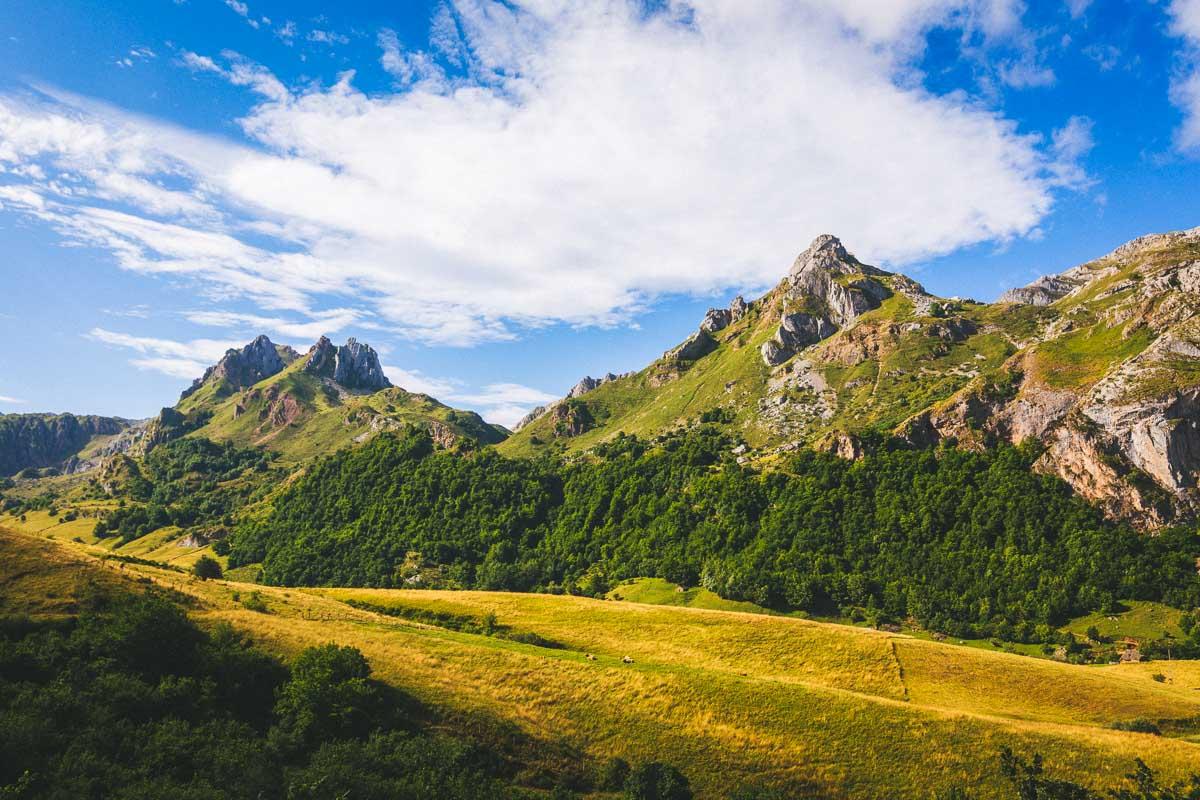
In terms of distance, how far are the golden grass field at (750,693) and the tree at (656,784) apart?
219cm

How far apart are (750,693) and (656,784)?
16360 mm

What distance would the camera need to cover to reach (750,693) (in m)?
56.8

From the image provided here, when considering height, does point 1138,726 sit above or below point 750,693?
below

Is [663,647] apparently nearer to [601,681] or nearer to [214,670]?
[601,681]

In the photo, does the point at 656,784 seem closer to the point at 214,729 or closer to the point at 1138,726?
the point at 214,729

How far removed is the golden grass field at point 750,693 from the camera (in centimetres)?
4772

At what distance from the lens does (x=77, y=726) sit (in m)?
36.4

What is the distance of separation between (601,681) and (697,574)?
454 feet

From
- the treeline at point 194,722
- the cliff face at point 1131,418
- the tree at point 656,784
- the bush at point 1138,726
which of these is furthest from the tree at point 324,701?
the cliff face at point 1131,418

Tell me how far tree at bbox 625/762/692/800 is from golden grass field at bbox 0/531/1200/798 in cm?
219

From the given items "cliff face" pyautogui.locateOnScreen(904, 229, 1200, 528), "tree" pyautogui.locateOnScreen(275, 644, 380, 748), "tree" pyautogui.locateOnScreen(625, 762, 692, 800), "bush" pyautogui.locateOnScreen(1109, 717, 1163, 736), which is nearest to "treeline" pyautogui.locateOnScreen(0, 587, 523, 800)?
"tree" pyautogui.locateOnScreen(275, 644, 380, 748)

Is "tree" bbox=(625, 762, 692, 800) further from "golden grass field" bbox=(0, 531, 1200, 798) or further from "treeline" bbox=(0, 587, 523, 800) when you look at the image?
"treeline" bbox=(0, 587, 523, 800)

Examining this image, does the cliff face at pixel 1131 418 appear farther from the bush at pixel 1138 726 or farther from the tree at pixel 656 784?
the tree at pixel 656 784

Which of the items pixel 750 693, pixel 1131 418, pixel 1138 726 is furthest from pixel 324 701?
pixel 1131 418
